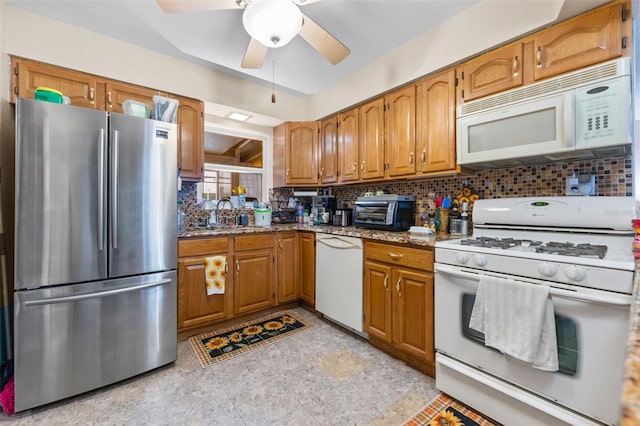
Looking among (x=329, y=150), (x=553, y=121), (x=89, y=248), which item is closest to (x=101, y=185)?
(x=89, y=248)

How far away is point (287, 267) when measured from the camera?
2967 millimetres

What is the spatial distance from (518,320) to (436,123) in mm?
1488

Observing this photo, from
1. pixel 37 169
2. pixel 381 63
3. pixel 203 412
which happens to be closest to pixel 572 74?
pixel 381 63

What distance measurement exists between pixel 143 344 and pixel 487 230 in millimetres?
2476

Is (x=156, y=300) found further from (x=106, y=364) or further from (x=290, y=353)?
(x=290, y=353)

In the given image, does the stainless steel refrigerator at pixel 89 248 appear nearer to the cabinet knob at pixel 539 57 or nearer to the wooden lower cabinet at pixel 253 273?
the wooden lower cabinet at pixel 253 273

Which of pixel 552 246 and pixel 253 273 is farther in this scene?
pixel 253 273

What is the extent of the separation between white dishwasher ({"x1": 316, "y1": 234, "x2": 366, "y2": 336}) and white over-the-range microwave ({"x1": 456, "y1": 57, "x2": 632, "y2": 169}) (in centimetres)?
112

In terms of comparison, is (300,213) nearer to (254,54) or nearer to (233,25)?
(254,54)

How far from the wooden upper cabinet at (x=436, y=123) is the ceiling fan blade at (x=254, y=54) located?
1.26 m

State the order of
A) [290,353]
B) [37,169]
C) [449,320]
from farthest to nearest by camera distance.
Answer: [290,353] < [449,320] < [37,169]

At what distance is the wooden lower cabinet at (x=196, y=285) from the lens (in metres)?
2.33

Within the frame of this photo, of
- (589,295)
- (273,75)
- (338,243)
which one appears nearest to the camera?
(589,295)

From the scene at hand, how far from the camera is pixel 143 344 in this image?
188 cm
